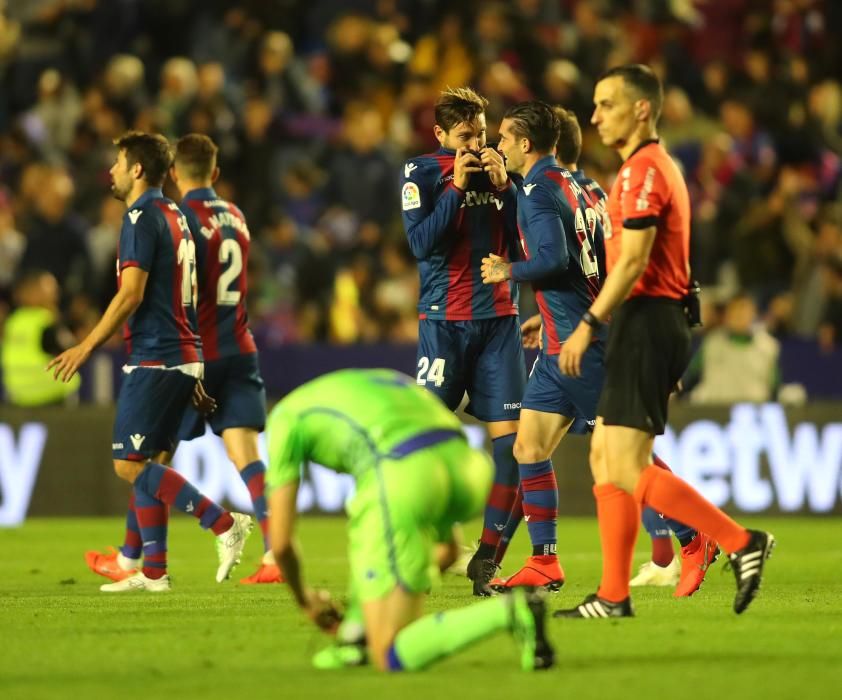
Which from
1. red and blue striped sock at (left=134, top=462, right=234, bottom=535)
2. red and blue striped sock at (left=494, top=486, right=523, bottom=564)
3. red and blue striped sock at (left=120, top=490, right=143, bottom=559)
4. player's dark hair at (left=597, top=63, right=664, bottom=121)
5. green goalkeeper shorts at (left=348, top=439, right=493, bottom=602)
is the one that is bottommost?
red and blue striped sock at (left=120, top=490, right=143, bottom=559)

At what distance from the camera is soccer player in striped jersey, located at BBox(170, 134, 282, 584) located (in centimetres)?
1002

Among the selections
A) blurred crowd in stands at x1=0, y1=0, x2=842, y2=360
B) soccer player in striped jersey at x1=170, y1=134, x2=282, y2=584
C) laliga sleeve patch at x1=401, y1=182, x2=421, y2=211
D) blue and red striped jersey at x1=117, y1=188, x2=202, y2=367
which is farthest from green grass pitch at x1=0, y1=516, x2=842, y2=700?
blurred crowd in stands at x1=0, y1=0, x2=842, y2=360

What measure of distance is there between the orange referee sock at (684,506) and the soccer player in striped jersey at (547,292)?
1413mm

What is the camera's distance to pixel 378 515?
597 cm

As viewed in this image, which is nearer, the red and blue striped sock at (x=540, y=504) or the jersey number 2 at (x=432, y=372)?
the red and blue striped sock at (x=540, y=504)

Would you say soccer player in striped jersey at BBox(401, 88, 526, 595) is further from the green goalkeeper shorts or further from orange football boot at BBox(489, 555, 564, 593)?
the green goalkeeper shorts

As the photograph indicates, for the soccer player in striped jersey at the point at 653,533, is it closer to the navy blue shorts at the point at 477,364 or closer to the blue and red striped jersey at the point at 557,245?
the blue and red striped jersey at the point at 557,245

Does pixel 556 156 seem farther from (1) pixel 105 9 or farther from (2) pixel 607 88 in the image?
(1) pixel 105 9

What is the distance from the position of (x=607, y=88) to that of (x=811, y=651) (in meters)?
2.44

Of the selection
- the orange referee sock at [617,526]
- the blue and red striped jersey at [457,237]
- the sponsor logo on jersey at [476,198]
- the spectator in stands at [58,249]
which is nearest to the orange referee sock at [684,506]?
the orange referee sock at [617,526]

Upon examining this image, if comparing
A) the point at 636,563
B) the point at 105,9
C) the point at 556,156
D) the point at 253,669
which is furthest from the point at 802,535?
the point at 105,9

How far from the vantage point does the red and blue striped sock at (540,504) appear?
A: 8.92 meters

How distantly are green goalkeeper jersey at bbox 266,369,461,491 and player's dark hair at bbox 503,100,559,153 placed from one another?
295cm

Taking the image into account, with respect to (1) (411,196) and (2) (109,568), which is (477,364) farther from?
(2) (109,568)
